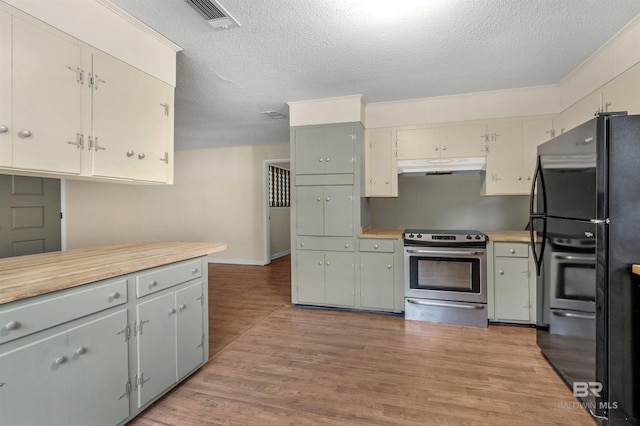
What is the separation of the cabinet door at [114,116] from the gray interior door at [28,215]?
1.52 meters

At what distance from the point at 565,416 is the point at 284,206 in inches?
247

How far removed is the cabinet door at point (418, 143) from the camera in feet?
11.8

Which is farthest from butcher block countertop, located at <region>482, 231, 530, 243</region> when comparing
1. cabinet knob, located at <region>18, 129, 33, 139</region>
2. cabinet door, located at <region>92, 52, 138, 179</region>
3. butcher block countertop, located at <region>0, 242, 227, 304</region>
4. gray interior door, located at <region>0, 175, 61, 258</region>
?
gray interior door, located at <region>0, 175, 61, 258</region>

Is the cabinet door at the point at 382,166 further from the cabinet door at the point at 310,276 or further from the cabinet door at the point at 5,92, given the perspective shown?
the cabinet door at the point at 5,92

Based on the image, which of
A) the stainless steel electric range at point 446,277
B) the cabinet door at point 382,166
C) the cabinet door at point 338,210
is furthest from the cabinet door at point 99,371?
the cabinet door at point 382,166

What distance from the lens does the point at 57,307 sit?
1295mm

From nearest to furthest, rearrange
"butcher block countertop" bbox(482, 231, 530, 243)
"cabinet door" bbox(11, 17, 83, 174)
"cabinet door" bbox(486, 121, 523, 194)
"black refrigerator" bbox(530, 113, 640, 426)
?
"cabinet door" bbox(11, 17, 83, 174) → "black refrigerator" bbox(530, 113, 640, 426) → "butcher block countertop" bbox(482, 231, 530, 243) → "cabinet door" bbox(486, 121, 523, 194)

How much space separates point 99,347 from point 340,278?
250cm

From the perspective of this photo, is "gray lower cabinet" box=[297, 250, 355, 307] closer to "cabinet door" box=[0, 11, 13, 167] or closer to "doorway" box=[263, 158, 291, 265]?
"doorway" box=[263, 158, 291, 265]

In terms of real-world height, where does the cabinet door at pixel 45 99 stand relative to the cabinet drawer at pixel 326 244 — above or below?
above

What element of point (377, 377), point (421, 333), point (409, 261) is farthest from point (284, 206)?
point (377, 377)

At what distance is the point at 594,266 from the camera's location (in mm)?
1720

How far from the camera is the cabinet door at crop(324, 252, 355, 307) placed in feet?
11.7

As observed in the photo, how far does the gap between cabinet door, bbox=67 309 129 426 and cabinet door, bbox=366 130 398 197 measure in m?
2.92
